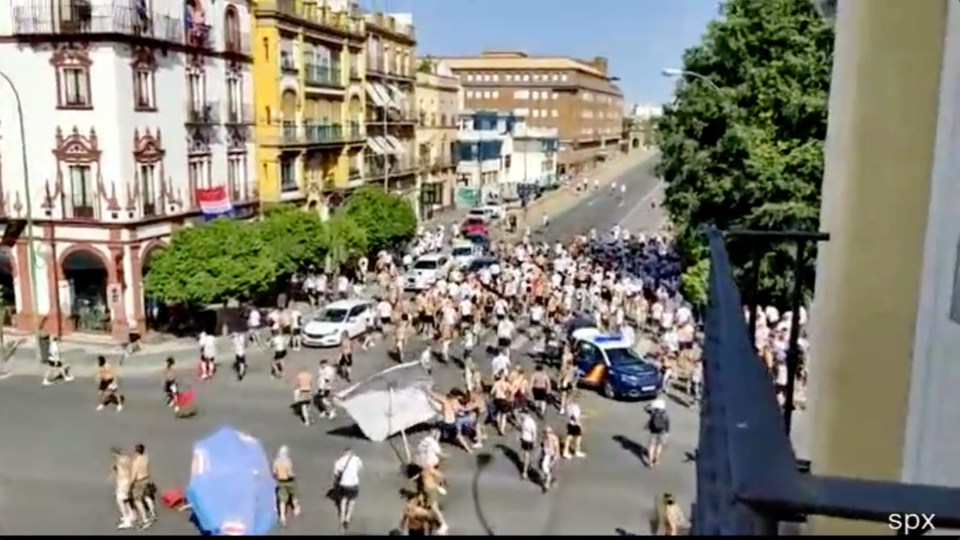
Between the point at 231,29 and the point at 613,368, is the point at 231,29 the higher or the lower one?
the higher one

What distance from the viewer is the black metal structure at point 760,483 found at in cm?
124

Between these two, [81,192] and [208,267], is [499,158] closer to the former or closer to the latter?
[81,192]

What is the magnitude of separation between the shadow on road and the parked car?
694 inches

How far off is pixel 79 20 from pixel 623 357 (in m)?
17.6

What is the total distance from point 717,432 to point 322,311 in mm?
27948

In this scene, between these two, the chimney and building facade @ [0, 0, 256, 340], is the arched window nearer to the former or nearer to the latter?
building facade @ [0, 0, 256, 340]

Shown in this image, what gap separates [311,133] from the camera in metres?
41.7

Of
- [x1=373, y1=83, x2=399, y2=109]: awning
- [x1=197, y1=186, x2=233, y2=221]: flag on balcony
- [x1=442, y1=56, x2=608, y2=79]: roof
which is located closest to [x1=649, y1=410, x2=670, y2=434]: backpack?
[x1=197, y1=186, x2=233, y2=221]: flag on balcony

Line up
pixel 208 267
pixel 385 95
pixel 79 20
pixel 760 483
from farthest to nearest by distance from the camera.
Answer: pixel 385 95, pixel 79 20, pixel 208 267, pixel 760 483

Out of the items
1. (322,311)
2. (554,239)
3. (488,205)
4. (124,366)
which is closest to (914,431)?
(124,366)

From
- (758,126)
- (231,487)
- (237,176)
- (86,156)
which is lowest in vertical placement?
(231,487)

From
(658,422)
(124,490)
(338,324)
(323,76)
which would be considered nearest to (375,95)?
(323,76)

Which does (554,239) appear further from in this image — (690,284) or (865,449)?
(865,449)

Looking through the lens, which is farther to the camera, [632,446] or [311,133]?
[311,133]
